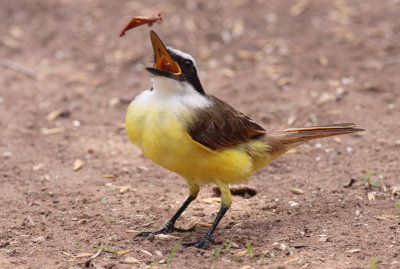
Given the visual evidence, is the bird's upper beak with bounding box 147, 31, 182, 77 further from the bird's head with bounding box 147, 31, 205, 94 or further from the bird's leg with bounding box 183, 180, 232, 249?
the bird's leg with bounding box 183, 180, 232, 249

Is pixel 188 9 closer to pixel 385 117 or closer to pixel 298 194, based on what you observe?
pixel 385 117

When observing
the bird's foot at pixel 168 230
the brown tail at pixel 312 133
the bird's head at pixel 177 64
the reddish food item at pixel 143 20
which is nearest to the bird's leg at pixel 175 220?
the bird's foot at pixel 168 230

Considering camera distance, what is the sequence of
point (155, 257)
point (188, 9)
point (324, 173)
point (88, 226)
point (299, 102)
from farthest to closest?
point (188, 9)
point (299, 102)
point (324, 173)
point (88, 226)
point (155, 257)

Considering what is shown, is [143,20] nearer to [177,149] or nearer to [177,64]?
[177,64]

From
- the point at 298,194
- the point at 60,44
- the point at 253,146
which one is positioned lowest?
the point at 298,194

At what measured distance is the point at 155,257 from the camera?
4.71 m

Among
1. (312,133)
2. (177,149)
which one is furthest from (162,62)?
(312,133)

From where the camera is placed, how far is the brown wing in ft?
15.4

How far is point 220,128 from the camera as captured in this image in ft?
16.1

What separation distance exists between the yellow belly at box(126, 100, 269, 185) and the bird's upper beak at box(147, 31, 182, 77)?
0.92 feet

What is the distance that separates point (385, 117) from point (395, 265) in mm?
3674

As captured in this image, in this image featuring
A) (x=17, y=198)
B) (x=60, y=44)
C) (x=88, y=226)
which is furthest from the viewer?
(x=60, y=44)

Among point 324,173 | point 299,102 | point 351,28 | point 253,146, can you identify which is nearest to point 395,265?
point 253,146

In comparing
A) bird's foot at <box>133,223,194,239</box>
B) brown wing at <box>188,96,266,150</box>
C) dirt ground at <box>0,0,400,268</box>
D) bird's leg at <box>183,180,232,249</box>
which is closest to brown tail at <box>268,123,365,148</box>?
brown wing at <box>188,96,266,150</box>
